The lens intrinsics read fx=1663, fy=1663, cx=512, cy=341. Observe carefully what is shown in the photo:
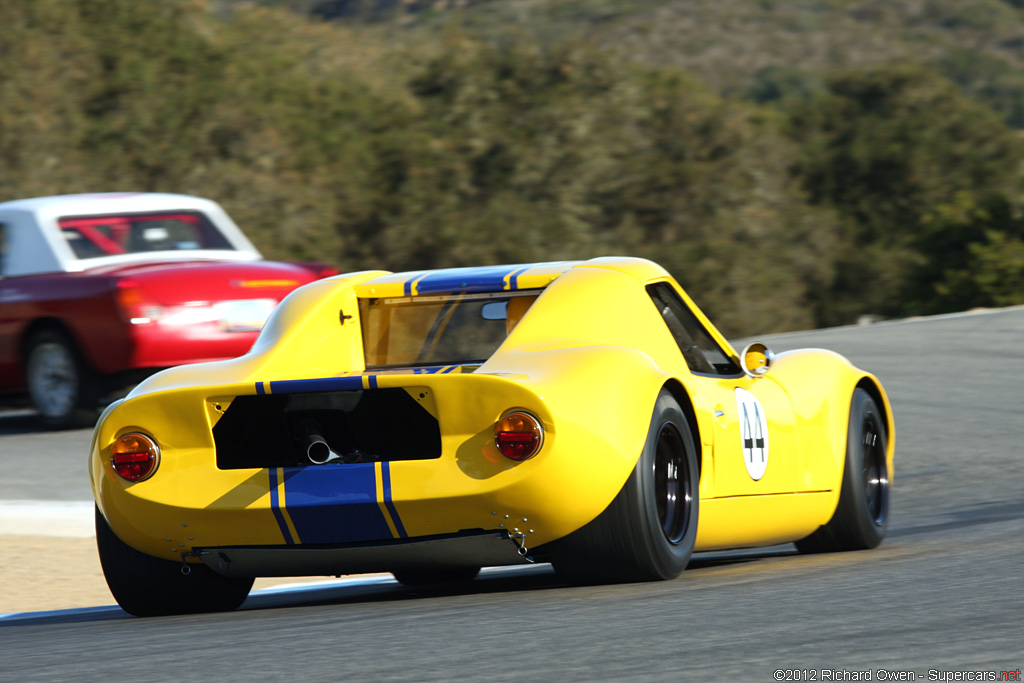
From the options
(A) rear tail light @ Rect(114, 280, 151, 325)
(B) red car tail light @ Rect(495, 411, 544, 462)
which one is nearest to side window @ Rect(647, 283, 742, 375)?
(B) red car tail light @ Rect(495, 411, 544, 462)

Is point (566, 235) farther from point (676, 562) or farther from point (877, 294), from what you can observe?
point (676, 562)

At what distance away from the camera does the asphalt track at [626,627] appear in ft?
12.9

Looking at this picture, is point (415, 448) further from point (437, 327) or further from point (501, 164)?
point (501, 164)

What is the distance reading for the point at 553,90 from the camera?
31.9m

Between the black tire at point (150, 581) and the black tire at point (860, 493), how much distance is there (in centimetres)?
260

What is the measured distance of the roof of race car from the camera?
21.0 feet

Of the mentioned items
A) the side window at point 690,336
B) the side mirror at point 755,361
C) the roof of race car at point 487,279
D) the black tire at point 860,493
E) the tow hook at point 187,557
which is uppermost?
the roof of race car at point 487,279

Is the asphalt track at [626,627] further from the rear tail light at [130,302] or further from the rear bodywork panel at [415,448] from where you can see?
the rear tail light at [130,302]

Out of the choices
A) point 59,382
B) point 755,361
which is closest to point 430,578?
point 755,361

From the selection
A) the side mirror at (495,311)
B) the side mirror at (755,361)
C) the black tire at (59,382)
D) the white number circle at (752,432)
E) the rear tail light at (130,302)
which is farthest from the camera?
the black tire at (59,382)

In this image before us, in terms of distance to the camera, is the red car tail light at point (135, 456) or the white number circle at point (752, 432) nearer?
the red car tail light at point (135, 456)

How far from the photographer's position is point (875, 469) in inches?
292

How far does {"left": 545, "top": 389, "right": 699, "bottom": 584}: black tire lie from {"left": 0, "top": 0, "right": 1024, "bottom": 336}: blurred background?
22925 millimetres

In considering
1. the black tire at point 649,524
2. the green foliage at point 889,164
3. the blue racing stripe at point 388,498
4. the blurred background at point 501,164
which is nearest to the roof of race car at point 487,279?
the black tire at point 649,524
